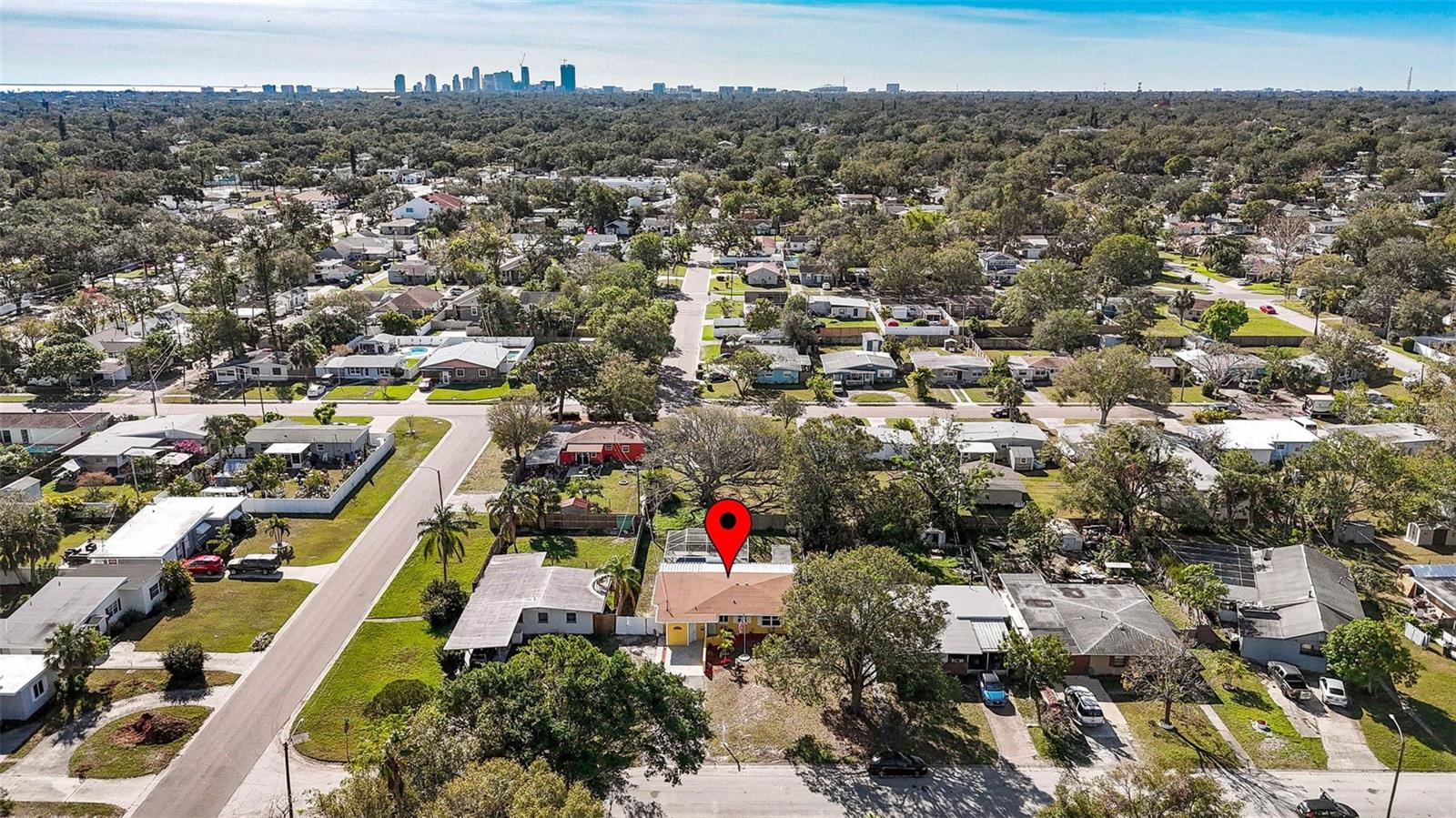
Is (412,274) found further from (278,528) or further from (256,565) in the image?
(256,565)

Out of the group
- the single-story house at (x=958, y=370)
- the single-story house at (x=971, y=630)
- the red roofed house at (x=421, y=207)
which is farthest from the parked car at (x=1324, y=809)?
the red roofed house at (x=421, y=207)

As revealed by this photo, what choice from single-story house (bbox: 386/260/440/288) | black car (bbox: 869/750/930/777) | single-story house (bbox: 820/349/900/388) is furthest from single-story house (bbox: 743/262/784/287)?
black car (bbox: 869/750/930/777)

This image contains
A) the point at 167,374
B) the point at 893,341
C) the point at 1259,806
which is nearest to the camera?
the point at 1259,806

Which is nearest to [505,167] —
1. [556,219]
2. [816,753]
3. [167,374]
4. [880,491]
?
[556,219]

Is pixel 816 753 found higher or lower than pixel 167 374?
lower

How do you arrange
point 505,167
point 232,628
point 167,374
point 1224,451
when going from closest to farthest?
point 232,628 < point 1224,451 < point 167,374 < point 505,167

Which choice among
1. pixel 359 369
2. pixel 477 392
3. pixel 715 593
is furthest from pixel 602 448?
pixel 359 369

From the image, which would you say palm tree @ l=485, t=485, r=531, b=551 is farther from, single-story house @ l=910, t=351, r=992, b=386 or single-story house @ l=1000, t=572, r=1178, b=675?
single-story house @ l=910, t=351, r=992, b=386

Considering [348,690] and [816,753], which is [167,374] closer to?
[348,690]
